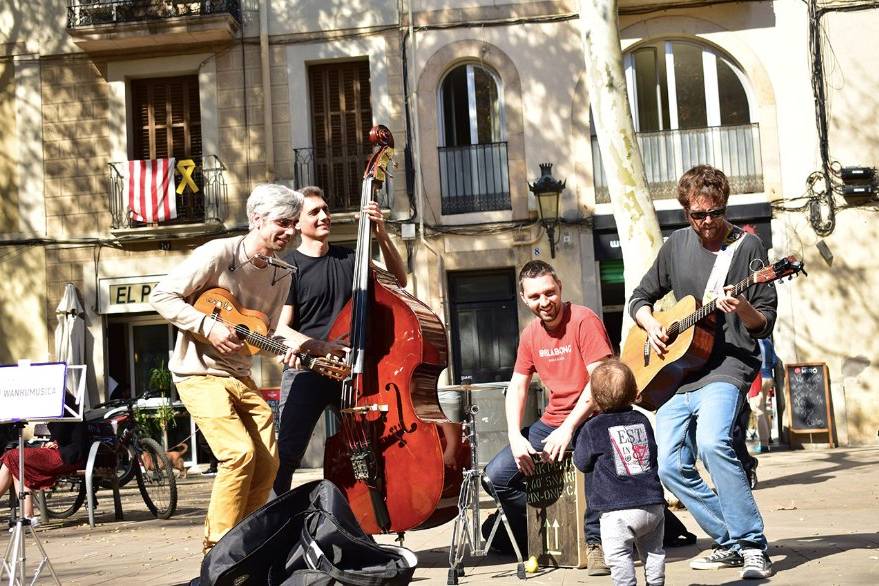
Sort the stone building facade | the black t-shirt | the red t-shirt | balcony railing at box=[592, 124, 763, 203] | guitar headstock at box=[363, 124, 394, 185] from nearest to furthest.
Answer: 1. the red t-shirt
2. guitar headstock at box=[363, 124, 394, 185]
3. the black t-shirt
4. the stone building facade
5. balcony railing at box=[592, 124, 763, 203]

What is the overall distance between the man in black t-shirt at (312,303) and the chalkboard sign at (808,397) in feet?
41.2

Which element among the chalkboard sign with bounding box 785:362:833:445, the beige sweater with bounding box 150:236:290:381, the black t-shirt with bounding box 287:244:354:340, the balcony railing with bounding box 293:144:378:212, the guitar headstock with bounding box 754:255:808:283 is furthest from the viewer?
the balcony railing with bounding box 293:144:378:212

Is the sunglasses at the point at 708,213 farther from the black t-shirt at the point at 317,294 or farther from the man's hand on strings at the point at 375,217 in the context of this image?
the black t-shirt at the point at 317,294

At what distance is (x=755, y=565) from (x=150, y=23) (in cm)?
1650

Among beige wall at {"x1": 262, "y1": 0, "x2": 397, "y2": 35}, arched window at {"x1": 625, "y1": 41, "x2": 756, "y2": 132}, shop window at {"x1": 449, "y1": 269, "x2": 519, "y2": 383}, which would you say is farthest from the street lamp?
beige wall at {"x1": 262, "y1": 0, "x2": 397, "y2": 35}

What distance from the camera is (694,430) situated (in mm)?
6121

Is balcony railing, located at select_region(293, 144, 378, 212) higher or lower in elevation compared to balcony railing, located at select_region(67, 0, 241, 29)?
lower

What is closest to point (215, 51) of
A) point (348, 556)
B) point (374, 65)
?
point (374, 65)

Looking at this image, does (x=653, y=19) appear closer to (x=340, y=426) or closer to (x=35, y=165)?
(x=35, y=165)

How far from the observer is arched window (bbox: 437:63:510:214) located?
19.8 m

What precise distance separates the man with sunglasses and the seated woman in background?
545 centimetres

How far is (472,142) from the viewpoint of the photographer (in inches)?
788

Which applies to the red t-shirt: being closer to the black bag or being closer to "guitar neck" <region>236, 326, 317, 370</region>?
"guitar neck" <region>236, 326, 317, 370</region>

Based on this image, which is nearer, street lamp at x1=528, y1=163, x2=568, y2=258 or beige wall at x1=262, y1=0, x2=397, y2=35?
street lamp at x1=528, y1=163, x2=568, y2=258
